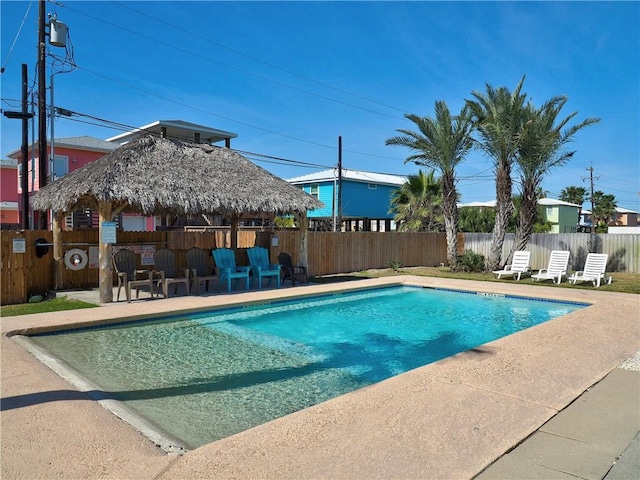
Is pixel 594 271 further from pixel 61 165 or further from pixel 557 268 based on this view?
pixel 61 165

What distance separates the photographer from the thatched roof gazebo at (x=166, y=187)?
10.7 m

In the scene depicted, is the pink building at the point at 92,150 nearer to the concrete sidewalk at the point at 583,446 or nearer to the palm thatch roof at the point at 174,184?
the palm thatch roof at the point at 174,184

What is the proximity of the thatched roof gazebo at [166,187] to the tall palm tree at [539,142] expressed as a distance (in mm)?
8798

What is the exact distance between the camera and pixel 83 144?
2458 cm

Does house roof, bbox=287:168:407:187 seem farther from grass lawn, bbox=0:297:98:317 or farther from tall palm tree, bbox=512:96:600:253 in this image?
grass lawn, bbox=0:297:98:317

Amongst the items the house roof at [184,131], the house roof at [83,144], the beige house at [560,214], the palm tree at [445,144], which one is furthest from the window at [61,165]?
the beige house at [560,214]

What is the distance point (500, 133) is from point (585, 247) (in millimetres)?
6998

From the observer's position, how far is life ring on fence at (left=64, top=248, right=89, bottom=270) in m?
12.6

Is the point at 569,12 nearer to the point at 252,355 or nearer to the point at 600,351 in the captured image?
the point at 600,351

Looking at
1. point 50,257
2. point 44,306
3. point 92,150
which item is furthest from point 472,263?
point 92,150

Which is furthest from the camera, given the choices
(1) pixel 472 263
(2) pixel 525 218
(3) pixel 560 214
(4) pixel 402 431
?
(3) pixel 560 214

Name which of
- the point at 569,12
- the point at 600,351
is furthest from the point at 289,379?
the point at 569,12

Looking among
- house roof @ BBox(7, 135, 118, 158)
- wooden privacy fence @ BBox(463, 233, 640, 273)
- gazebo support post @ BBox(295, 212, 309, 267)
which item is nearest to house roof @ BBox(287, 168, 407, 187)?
wooden privacy fence @ BBox(463, 233, 640, 273)

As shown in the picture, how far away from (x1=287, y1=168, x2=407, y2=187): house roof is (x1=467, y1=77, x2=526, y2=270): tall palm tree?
11879mm
